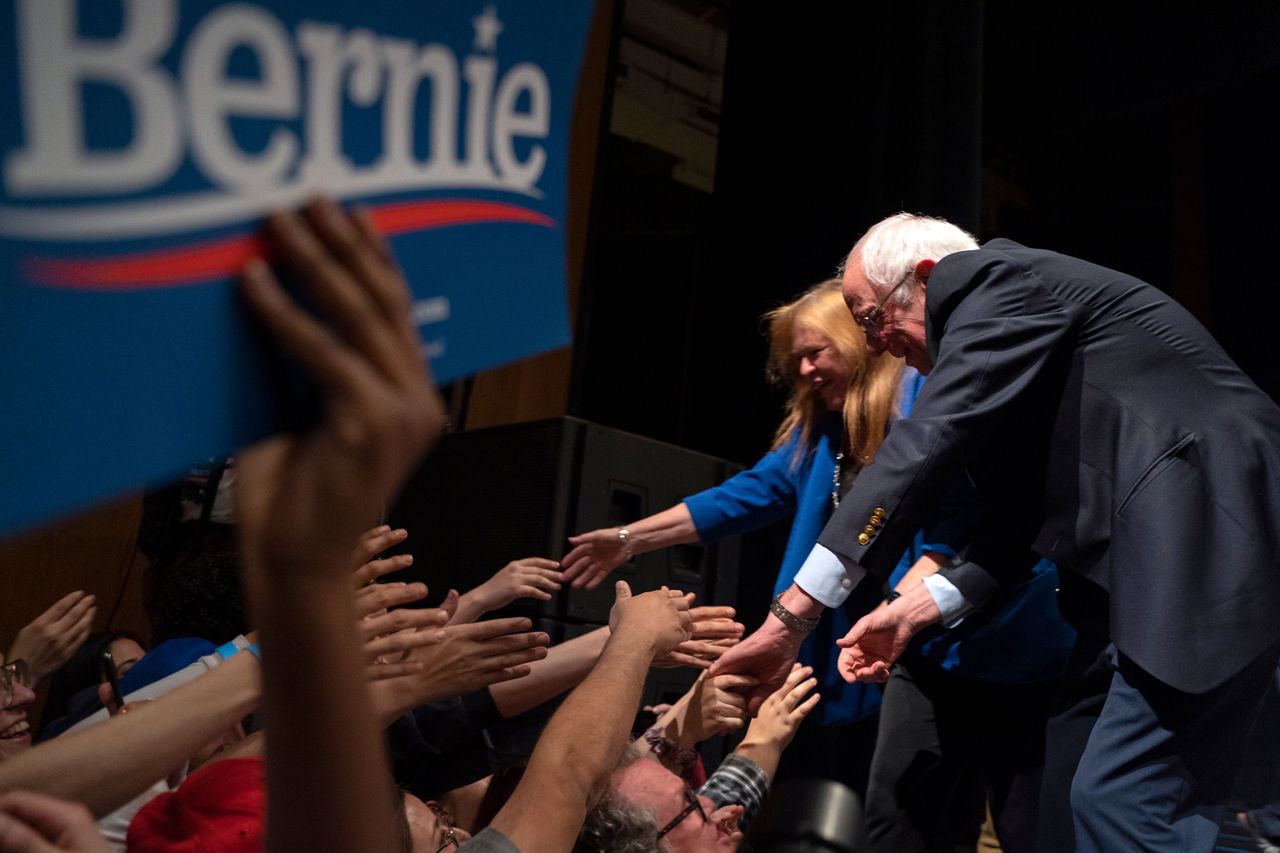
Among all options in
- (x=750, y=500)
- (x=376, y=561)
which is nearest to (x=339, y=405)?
(x=376, y=561)

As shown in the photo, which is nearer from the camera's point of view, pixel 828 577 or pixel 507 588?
pixel 828 577

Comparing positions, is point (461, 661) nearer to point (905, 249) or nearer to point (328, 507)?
point (328, 507)

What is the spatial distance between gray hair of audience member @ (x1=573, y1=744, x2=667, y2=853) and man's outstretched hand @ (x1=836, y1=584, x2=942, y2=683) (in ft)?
1.16

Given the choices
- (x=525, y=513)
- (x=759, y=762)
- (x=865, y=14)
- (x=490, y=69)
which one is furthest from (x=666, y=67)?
(x=490, y=69)

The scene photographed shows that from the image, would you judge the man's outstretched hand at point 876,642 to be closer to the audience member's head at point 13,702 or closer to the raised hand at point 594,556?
the raised hand at point 594,556

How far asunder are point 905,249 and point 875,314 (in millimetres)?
110

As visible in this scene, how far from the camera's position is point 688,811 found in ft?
5.13

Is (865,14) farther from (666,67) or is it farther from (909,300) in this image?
(666,67)

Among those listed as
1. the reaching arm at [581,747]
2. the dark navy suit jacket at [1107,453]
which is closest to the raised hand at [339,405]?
the reaching arm at [581,747]

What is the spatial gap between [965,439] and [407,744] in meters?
0.90

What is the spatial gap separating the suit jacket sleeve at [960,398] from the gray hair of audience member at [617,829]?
429 mm

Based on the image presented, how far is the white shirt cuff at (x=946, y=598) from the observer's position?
5.73ft

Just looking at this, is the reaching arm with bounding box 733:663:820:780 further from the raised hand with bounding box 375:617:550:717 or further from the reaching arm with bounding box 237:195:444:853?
the reaching arm with bounding box 237:195:444:853

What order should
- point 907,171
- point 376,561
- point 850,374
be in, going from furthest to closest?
1. point 907,171
2. point 850,374
3. point 376,561
